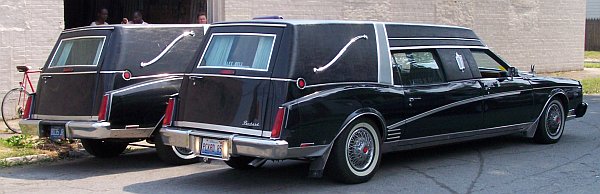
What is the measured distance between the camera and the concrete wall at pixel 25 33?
1308 cm

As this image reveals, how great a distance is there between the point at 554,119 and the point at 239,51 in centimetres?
494

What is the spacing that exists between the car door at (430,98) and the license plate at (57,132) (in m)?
3.77

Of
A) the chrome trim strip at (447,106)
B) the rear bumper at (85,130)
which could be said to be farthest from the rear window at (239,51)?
A: the chrome trim strip at (447,106)

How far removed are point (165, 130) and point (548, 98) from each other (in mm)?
5230

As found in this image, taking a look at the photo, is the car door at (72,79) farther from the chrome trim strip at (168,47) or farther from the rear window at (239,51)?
the rear window at (239,51)

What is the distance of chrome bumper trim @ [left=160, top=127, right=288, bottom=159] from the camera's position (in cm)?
716

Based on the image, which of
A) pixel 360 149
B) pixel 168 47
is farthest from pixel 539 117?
pixel 168 47

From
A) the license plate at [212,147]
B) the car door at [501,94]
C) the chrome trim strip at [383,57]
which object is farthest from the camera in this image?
the car door at [501,94]

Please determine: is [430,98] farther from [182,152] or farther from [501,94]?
[182,152]

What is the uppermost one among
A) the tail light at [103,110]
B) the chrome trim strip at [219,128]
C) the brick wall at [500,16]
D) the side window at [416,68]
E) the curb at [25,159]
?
the brick wall at [500,16]

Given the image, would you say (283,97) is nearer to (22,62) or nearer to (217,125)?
(217,125)

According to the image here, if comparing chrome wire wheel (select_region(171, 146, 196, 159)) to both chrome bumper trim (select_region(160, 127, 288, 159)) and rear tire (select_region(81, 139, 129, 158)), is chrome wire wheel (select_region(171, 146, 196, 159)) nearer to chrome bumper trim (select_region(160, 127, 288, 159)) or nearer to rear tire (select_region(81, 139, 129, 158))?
rear tire (select_region(81, 139, 129, 158))

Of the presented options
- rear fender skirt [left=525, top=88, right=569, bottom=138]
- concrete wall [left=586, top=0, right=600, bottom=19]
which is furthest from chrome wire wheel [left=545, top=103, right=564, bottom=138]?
concrete wall [left=586, top=0, right=600, bottom=19]

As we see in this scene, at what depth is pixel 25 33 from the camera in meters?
13.3
